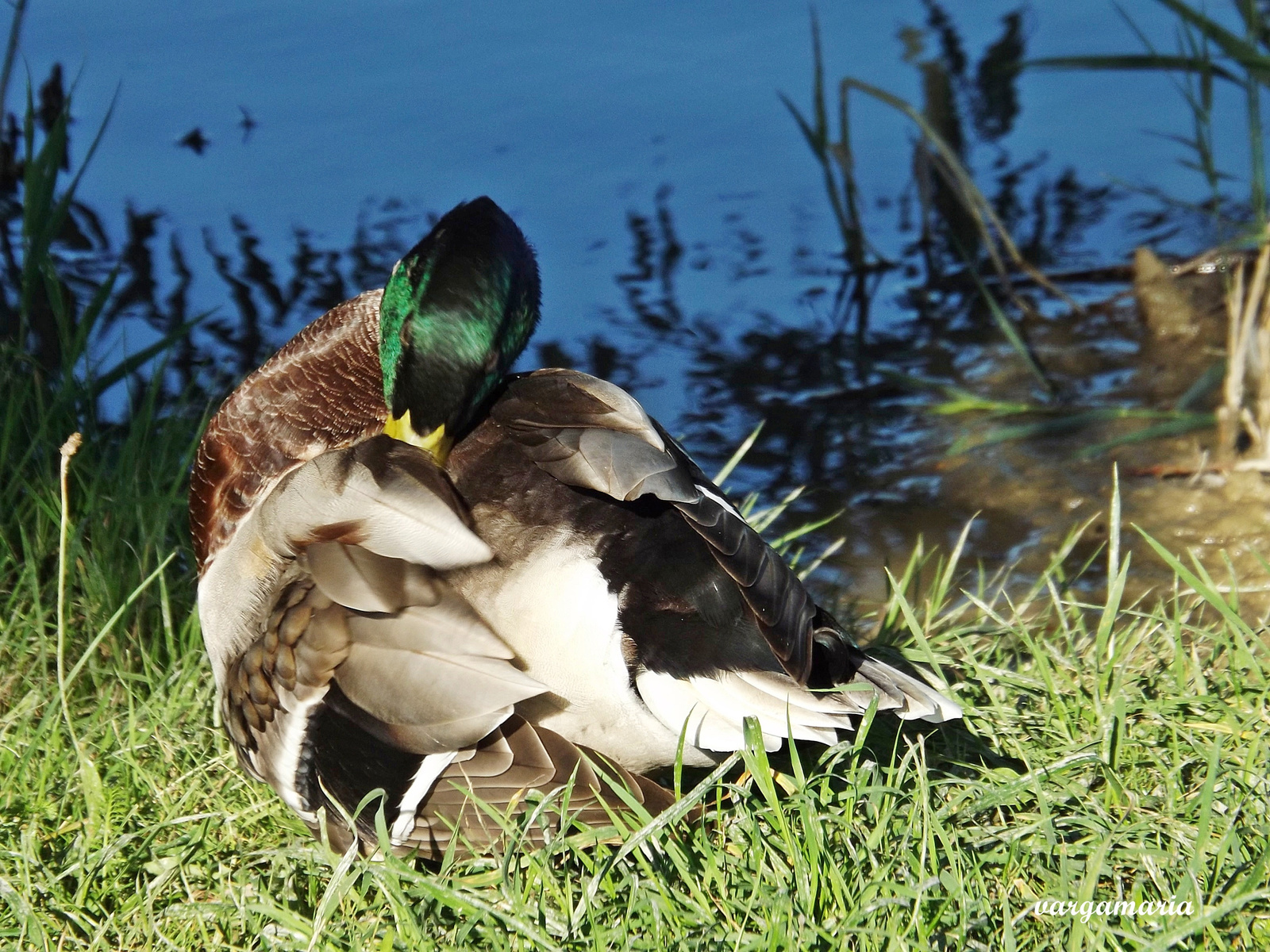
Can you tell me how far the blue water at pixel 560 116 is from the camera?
5.23 m

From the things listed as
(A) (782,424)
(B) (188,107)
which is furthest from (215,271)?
(A) (782,424)

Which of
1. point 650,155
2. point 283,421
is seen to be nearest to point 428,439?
point 283,421

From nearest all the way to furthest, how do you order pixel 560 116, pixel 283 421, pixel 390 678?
pixel 390 678
pixel 283 421
pixel 560 116

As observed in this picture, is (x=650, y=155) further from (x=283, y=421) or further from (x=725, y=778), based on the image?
(x=725, y=778)

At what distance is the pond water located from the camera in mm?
4539

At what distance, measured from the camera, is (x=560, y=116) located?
224 inches

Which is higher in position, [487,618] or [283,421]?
[283,421]

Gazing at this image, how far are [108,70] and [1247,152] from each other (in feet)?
15.4

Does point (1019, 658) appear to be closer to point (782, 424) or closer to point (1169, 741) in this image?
point (1169, 741)

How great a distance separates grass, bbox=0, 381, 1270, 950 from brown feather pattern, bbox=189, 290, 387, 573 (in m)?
0.20

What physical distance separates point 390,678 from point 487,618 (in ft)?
0.57

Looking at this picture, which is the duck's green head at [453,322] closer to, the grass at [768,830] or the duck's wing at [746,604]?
the duck's wing at [746,604]

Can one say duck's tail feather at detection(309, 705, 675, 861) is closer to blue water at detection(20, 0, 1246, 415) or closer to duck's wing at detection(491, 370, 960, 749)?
duck's wing at detection(491, 370, 960, 749)

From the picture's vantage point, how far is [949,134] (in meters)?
5.48
